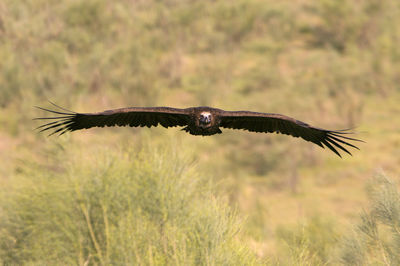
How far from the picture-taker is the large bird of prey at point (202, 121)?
25.9ft

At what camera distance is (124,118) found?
8.71 metres

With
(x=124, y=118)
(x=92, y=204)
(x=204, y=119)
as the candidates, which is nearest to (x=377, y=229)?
(x=204, y=119)

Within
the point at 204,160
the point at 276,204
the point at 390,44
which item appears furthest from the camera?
the point at 390,44

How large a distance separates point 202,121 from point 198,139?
1812 centimetres

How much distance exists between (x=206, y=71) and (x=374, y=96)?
53.5ft

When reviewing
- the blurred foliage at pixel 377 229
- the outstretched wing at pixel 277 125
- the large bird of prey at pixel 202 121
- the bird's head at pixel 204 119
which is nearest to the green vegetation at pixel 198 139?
the blurred foliage at pixel 377 229

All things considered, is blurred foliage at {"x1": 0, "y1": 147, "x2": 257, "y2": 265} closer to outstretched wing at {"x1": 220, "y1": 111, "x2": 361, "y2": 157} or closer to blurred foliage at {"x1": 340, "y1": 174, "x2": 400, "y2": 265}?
outstretched wing at {"x1": 220, "y1": 111, "x2": 361, "y2": 157}

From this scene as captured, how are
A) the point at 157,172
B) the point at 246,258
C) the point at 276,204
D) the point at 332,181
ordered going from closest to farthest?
the point at 246,258, the point at 157,172, the point at 276,204, the point at 332,181

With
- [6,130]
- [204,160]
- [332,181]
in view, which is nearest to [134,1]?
[6,130]

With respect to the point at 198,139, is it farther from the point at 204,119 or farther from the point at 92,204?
the point at 204,119

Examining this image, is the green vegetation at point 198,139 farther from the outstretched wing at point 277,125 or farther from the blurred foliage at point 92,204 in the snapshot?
the outstretched wing at point 277,125

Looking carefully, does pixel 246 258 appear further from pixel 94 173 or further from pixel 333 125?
pixel 333 125

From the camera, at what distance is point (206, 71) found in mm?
51125

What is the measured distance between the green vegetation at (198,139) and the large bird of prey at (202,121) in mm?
1067
